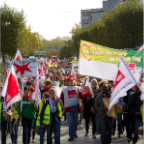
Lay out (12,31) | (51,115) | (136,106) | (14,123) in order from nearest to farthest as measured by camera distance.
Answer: (51,115)
(136,106)
(14,123)
(12,31)

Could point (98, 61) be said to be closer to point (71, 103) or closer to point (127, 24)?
point (71, 103)

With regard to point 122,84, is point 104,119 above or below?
below

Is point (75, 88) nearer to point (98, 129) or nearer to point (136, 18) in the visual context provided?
point (98, 129)

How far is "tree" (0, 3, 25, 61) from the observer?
104 feet

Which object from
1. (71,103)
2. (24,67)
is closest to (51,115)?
(71,103)

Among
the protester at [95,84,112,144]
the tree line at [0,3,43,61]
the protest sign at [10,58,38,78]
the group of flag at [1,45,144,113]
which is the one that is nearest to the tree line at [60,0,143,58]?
the tree line at [0,3,43,61]

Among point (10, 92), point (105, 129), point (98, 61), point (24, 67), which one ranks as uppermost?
point (98, 61)

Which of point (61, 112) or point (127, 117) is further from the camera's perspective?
point (127, 117)

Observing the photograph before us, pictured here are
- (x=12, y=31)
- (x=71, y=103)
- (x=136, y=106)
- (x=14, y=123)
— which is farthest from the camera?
(x=12, y=31)

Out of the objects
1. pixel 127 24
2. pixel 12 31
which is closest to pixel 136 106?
pixel 12 31

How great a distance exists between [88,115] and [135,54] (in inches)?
95.5

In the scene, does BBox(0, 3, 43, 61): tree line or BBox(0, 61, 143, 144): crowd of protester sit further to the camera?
BBox(0, 3, 43, 61): tree line

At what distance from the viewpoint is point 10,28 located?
106 feet

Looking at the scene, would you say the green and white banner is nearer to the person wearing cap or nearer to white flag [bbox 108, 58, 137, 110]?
white flag [bbox 108, 58, 137, 110]
